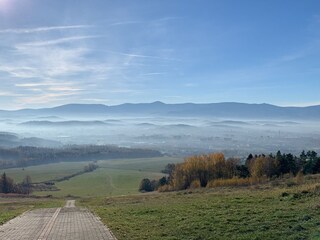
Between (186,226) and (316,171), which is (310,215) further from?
(316,171)

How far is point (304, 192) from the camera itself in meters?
20.3

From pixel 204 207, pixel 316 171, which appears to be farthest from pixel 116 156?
pixel 204 207

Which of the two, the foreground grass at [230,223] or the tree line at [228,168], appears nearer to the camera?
the foreground grass at [230,223]

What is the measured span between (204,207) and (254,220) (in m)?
5.69

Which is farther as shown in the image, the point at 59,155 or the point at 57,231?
the point at 59,155

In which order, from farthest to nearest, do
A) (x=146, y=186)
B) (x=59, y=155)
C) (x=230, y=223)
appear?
1. (x=59, y=155)
2. (x=146, y=186)
3. (x=230, y=223)

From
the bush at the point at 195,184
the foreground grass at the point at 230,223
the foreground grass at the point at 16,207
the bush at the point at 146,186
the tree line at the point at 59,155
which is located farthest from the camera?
the tree line at the point at 59,155

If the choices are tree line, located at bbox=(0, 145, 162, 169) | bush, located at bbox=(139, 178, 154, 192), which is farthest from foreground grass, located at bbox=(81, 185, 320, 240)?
tree line, located at bbox=(0, 145, 162, 169)

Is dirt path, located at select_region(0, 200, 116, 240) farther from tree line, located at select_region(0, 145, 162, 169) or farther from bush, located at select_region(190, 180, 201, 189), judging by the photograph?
tree line, located at select_region(0, 145, 162, 169)

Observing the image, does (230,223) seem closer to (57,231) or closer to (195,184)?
(57,231)

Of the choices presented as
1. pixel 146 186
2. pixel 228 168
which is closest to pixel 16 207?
pixel 228 168

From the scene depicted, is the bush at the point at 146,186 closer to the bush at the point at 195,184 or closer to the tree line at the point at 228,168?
the tree line at the point at 228,168

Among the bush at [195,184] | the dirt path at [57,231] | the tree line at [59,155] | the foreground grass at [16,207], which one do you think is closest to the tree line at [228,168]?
the bush at [195,184]

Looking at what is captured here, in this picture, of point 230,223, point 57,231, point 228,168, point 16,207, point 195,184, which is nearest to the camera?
point 230,223
